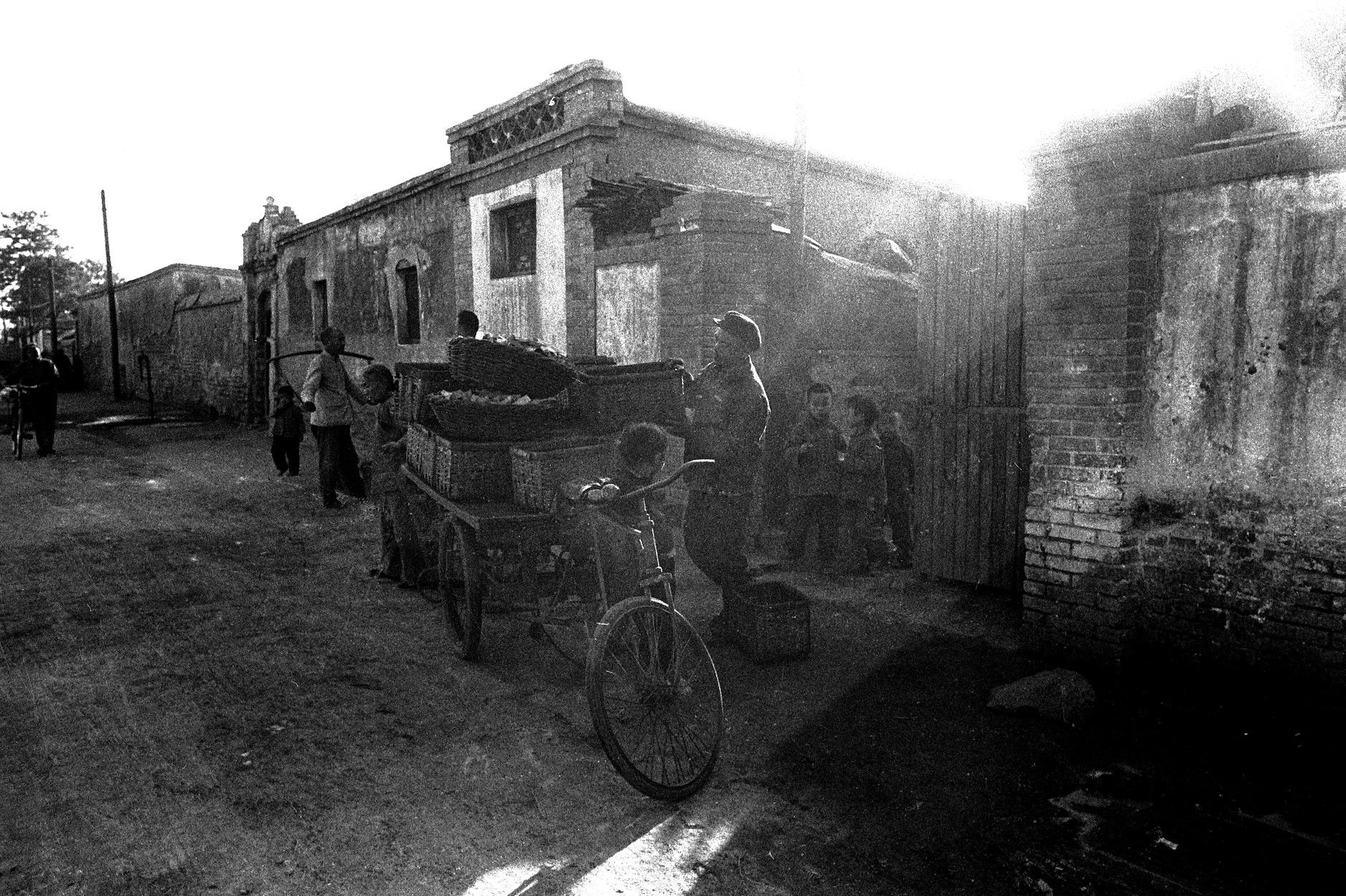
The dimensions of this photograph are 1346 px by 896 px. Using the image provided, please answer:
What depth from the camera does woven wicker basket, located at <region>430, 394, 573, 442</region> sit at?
17.0 ft

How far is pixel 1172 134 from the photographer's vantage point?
493cm

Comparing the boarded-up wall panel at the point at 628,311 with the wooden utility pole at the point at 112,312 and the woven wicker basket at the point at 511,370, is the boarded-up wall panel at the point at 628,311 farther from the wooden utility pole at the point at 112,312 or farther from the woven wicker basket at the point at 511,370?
the wooden utility pole at the point at 112,312

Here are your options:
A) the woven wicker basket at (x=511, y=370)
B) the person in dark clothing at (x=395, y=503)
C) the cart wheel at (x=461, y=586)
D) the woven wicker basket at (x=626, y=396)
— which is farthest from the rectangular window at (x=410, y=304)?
the woven wicker basket at (x=626, y=396)

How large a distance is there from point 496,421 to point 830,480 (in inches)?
133

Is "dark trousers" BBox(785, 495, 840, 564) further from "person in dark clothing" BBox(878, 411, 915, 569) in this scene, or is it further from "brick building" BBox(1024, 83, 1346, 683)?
"brick building" BBox(1024, 83, 1346, 683)

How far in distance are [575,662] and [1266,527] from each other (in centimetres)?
365

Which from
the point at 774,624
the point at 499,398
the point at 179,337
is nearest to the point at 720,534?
the point at 774,624

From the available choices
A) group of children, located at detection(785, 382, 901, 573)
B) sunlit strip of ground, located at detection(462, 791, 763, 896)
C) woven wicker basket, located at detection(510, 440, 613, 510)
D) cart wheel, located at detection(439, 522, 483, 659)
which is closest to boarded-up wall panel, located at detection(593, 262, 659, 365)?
group of children, located at detection(785, 382, 901, 573)

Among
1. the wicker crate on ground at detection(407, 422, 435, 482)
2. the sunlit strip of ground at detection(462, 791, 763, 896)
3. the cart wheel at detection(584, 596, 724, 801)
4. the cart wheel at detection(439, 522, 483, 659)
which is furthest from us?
the wicker crate on ground at detection(407, 422, 435, 482)

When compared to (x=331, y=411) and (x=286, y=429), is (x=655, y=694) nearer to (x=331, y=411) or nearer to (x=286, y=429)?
(x=331, y=411)

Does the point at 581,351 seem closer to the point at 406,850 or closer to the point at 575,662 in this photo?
the point at 575,662

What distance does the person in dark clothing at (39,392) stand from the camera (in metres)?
14.2

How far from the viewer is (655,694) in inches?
153

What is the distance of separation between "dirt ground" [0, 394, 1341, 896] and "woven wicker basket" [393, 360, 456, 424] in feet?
4.66
